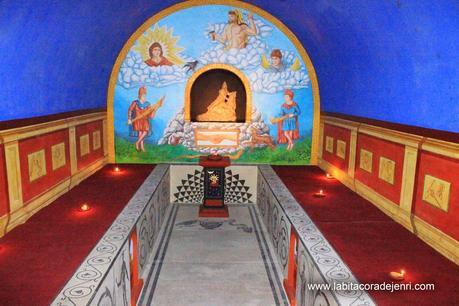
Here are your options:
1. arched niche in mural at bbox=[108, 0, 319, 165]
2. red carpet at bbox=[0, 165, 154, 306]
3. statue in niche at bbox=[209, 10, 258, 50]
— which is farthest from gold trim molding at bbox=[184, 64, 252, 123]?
red carpet at bbox=[0, 165, 154, 306]

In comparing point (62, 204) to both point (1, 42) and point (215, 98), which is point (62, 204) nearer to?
point (1, 42)

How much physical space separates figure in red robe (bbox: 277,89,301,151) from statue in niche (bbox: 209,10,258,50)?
48.2 inches

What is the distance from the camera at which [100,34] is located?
5.56 meters

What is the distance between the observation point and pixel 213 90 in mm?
7406

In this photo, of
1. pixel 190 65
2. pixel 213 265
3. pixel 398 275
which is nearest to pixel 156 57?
pixel 190 65

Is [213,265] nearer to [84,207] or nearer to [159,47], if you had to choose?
[84,207]

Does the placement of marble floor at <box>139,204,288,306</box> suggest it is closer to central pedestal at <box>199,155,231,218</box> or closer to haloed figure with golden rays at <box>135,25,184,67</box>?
central pedestal at <box>199,155,231,218</box>

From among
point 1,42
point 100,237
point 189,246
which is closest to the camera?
point 1,42

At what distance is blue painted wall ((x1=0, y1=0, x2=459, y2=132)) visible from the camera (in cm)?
331

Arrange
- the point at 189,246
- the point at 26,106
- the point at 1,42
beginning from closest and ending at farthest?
the point at 1,42 → the point at 26,106 → the point at 189,246

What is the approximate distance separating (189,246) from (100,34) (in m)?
3.24

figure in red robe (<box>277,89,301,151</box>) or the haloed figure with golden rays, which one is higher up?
the haloed figure with golden rays

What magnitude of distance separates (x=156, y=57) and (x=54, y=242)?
434 centimetres

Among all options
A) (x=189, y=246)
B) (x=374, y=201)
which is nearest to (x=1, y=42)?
(x=189, y=246)
